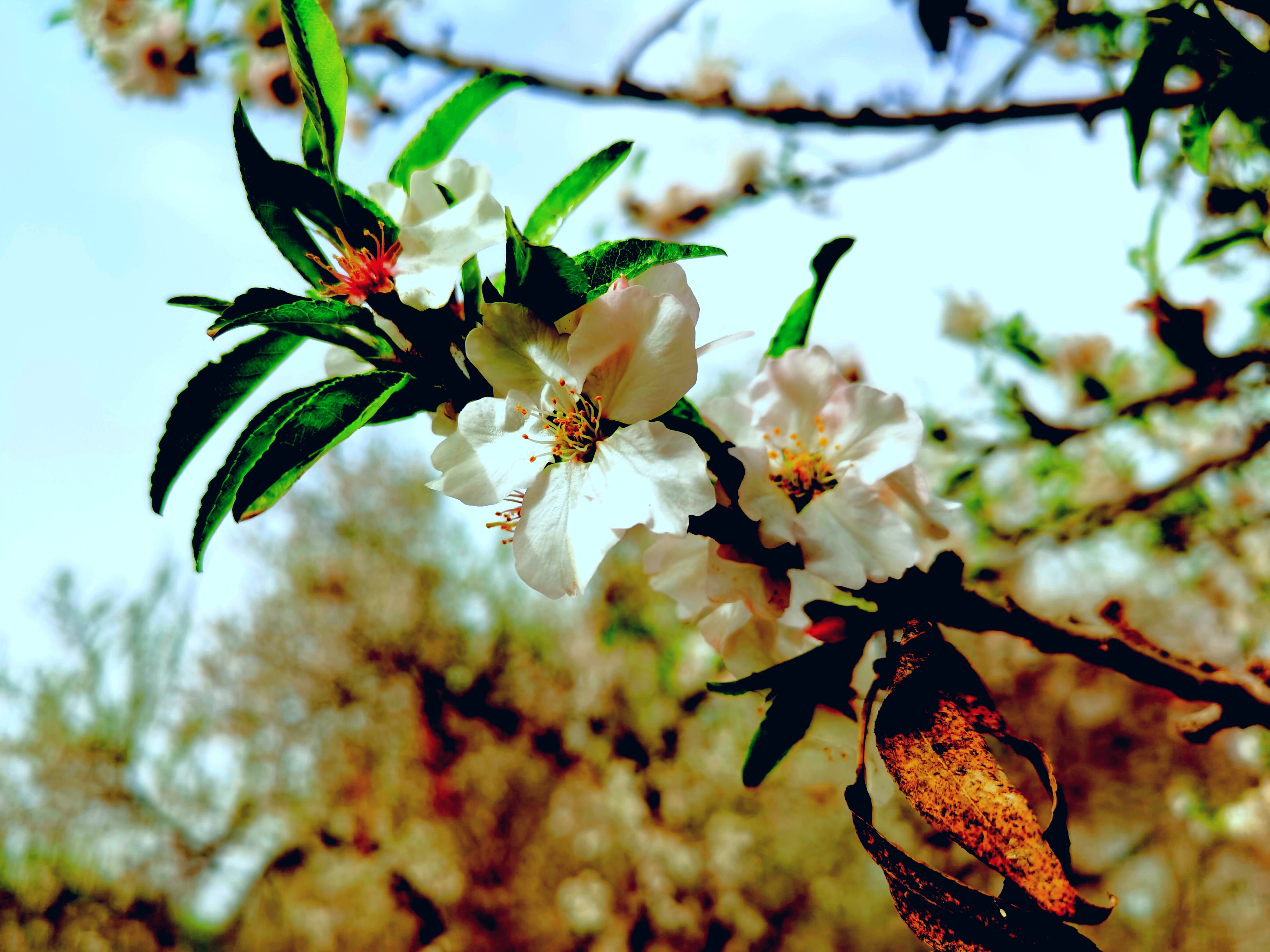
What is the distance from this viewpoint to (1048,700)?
3018mm

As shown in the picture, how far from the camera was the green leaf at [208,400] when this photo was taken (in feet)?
1.02

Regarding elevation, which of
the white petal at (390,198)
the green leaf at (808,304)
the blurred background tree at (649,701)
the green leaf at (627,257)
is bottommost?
the blurred background tree at (649,701)

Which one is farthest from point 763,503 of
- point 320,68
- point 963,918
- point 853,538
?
point 320,68

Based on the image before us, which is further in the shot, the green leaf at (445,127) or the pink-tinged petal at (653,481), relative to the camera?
the green leaf at (445,127)

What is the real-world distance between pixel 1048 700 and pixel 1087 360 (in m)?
1.97

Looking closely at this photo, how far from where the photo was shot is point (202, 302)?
34cm

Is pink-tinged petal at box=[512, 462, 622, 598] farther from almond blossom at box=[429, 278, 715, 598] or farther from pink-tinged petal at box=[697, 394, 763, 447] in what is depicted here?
pink-tinged petal at box=[697, 394, 763, 447]

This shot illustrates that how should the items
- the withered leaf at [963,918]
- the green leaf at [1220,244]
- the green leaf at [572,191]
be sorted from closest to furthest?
the withered leaf at [963,918]
the green leaf at [572,191]
the green leaf at [1220,244]

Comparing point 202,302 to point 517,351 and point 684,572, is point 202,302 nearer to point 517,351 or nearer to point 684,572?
point 517,351

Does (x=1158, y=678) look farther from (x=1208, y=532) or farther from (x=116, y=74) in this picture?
(x=116, y=74)

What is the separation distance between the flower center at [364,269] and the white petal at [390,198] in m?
0.02

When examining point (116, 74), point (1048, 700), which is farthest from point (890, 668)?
point (1048, 700)

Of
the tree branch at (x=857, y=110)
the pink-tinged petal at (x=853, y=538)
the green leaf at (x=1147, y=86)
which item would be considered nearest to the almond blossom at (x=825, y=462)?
the pink-tinged petal at (x=853, y=538)

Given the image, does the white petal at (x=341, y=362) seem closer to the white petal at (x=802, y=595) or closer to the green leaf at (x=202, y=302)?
the green leaf at (x=202, y=302)
